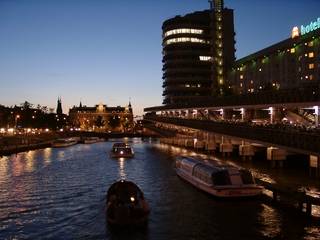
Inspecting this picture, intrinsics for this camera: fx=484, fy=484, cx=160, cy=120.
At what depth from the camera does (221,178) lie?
4900 cm

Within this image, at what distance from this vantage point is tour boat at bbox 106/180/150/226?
36.8 m

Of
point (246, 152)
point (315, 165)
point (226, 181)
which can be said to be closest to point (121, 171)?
point (246, 152)

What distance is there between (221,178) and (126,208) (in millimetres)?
14807

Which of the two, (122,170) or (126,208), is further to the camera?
(122,170)

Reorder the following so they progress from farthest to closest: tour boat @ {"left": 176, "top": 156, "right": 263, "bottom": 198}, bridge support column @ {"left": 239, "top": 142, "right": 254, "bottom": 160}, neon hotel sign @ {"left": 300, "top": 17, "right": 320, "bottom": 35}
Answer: neon hotel sign @ {"left": 300, "top": 17, "right": 320, "bottom": 35}
bridge support column @ {"left": 239, "top": 142, "right": 254, "bottom": 160}
tour boat @ {"left": 176, "top": 156, "right": 263, "bottom": 198}

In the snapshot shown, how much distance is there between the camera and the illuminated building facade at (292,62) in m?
150

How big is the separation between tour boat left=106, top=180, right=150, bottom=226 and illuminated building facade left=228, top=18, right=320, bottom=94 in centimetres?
10285

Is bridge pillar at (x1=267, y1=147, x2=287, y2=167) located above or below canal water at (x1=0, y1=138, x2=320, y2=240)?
above

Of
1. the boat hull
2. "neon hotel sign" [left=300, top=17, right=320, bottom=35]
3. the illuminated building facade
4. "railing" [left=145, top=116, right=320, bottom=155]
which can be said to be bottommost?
the boat hull

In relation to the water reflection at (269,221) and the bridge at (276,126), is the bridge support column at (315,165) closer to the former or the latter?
the bridge at (276,126)

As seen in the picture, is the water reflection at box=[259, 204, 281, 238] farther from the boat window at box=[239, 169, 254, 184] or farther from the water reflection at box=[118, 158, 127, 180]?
the water reflection at box=[118, 158, 127, 180]

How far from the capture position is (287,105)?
68.8 m

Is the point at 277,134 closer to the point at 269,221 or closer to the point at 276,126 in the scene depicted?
the point at 276,126

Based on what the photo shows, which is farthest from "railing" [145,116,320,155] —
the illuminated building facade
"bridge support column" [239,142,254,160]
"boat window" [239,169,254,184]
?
the illuminated building facade
